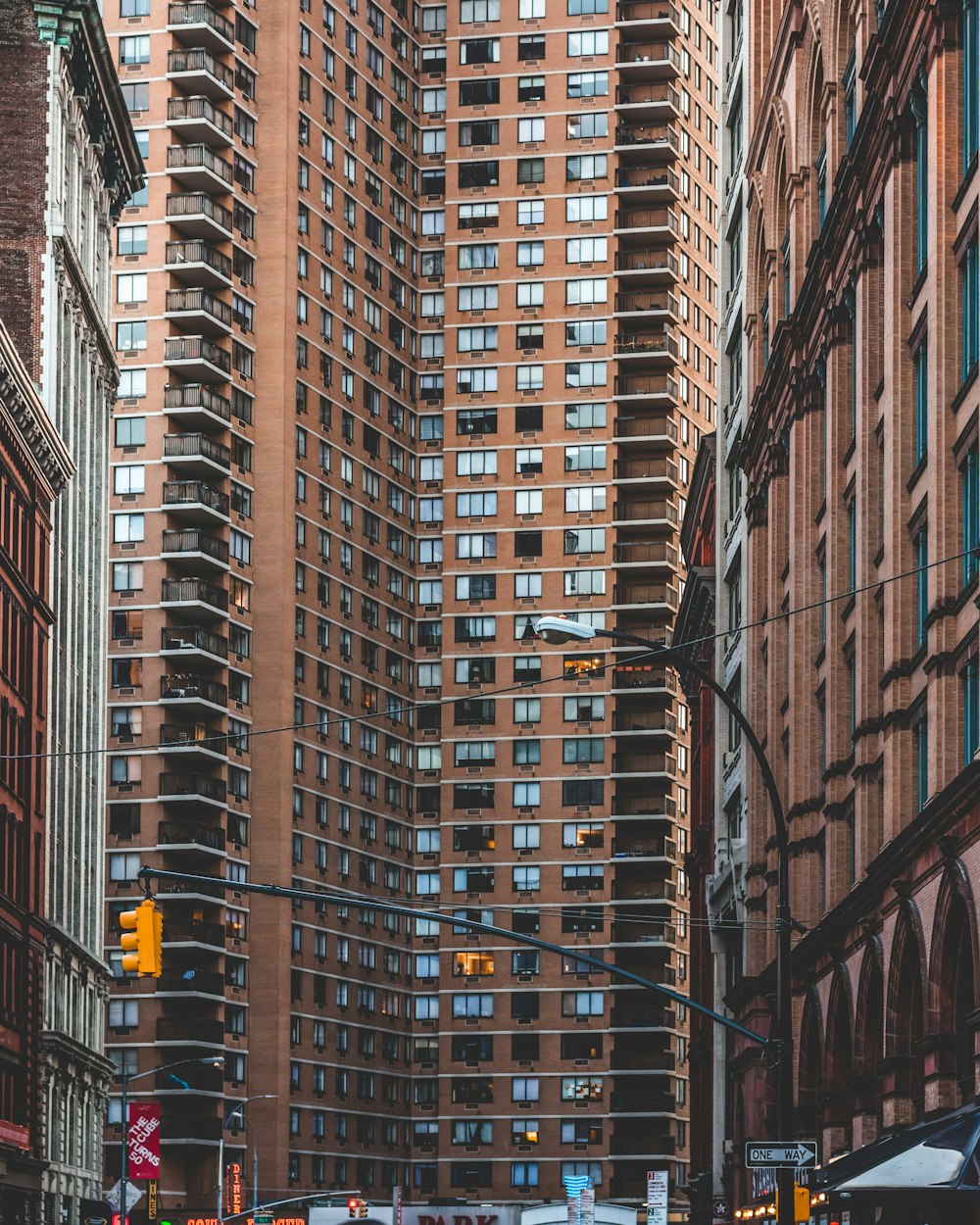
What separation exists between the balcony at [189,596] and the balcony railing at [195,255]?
17419mm

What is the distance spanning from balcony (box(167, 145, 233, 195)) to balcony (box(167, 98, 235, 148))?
909mm

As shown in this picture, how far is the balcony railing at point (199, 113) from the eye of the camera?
5477 inches

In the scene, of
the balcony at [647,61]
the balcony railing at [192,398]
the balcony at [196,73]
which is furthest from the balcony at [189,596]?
the balcony at [647,61]

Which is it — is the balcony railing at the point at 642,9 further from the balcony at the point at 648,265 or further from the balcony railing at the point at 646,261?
the balcony railing at the point at 646,261

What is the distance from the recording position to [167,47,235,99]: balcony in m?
139

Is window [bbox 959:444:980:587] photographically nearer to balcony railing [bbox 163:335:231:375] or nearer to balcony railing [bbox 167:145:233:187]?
balcony railing [bbox 163:335:231:375]

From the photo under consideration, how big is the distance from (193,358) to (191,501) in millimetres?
7968

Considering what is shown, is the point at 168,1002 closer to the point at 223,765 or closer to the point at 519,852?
the point at 223,765

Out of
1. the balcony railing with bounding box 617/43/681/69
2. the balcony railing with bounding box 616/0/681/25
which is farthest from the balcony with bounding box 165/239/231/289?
the balcony railing with bounding box 616/0/681/25

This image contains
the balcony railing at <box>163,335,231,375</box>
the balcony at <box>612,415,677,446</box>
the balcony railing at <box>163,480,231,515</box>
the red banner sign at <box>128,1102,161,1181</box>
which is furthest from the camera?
the balcony at <box>612,415,677,446</box>

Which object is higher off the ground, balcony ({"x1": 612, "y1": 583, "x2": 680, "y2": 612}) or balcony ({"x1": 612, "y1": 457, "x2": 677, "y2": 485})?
balcony ({"x1": 612, "y1": 457, "x2": 677, "y2": 485})

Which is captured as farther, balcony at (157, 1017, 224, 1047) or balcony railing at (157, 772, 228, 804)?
balcony railing at (157, 772, 228, 804)

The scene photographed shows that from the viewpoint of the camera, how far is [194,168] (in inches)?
5453

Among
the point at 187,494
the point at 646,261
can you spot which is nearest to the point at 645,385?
the point at 646,261
